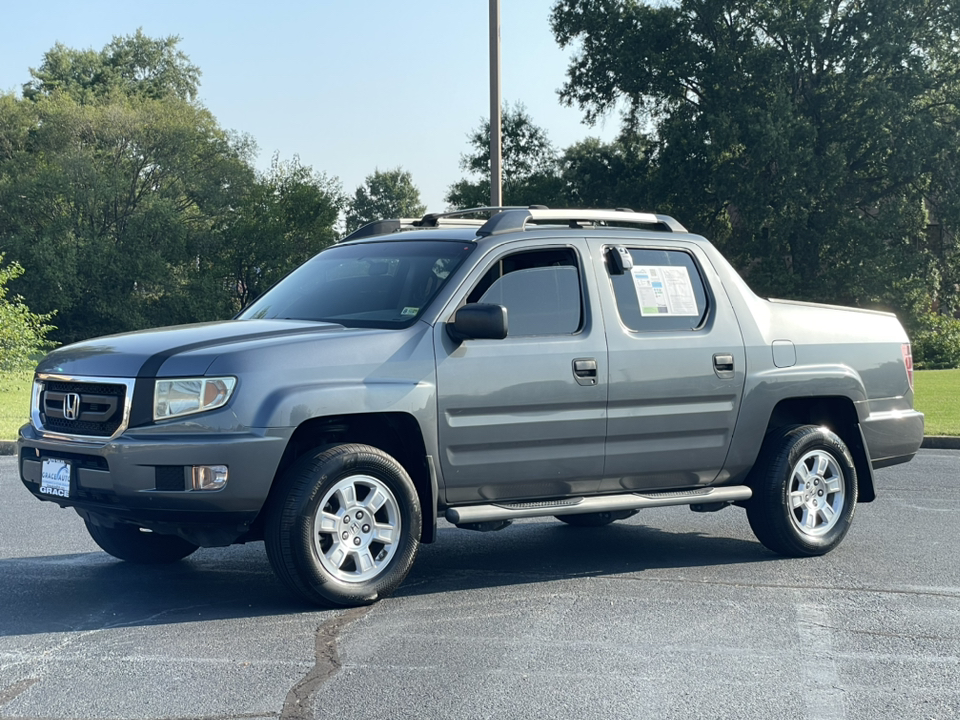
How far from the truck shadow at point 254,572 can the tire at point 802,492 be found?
10.4 inches

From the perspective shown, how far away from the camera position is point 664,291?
7324 millimetres

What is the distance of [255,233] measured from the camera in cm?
6919

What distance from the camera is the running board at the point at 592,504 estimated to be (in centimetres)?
641

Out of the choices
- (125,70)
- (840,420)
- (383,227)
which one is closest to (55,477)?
(383,227)

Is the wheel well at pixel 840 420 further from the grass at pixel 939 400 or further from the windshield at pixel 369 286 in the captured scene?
the grass at pixel 939 400

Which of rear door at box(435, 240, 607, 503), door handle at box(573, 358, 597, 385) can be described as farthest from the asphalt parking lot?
door handle at box(573, 358, 597, 385)

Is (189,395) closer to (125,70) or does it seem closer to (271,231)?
(271,231)

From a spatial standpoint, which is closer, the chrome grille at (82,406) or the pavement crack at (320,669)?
the pavement crack at (320,669)

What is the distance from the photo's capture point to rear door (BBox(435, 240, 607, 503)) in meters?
6.38

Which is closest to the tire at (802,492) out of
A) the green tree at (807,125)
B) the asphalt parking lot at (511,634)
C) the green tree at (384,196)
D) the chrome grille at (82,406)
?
the asphalt parking lot at (511,634)

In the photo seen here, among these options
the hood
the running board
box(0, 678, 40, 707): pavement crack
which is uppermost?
the hood

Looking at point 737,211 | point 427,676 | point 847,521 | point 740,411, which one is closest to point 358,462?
point 427,676

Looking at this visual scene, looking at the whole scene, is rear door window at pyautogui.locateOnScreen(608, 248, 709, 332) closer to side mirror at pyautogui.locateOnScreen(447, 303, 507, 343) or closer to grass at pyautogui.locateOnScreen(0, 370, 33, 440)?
side mirror at pyautogui.locateOnScreen(447, 303, 507, 343)

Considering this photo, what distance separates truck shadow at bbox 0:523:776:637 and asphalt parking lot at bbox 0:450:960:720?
22 mm
